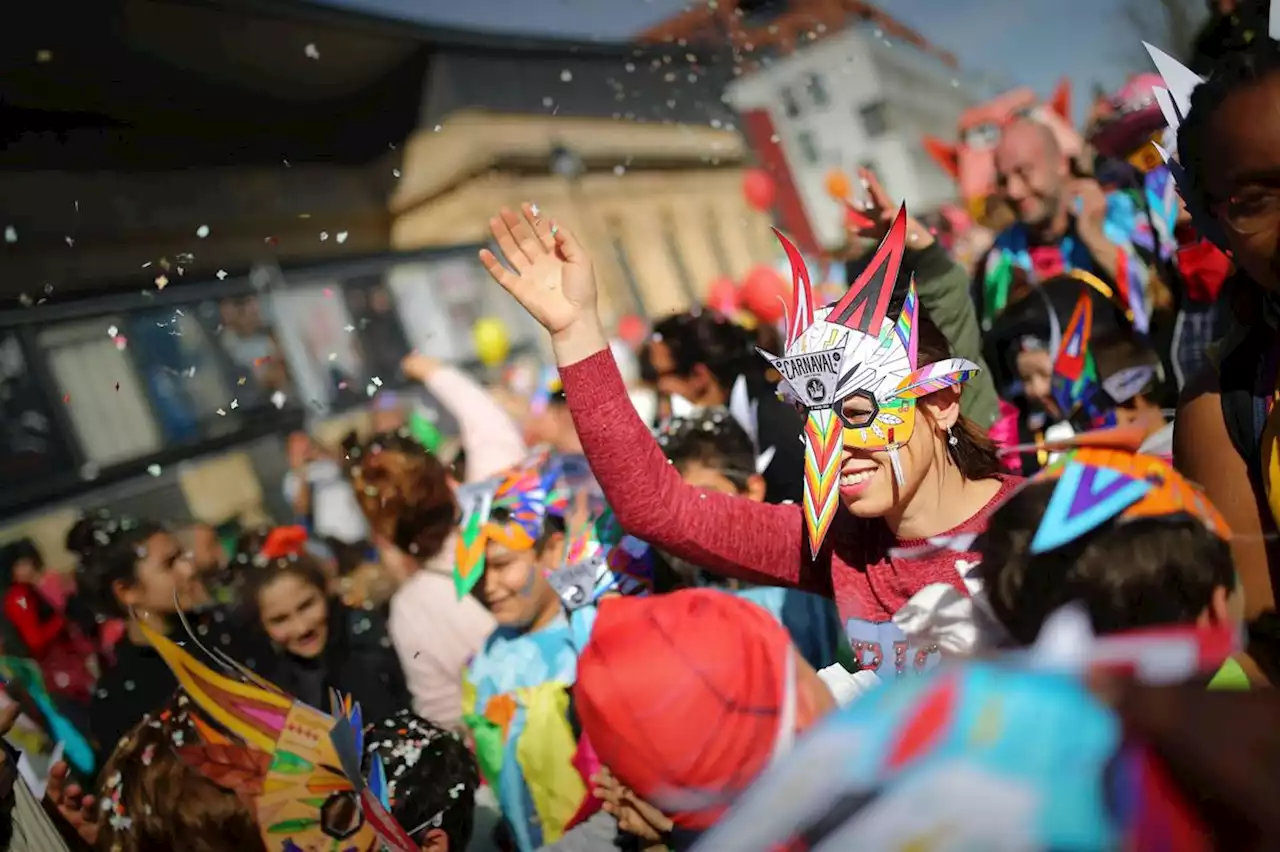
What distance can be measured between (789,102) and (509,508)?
5.40 meters

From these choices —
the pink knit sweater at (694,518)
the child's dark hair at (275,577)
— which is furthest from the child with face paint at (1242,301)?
the child's dark hair at (275,577)

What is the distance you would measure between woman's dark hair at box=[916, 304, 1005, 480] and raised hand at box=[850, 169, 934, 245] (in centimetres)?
68

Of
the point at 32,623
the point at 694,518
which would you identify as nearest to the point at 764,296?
the point at 694,518

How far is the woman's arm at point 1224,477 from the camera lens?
35.3 inches

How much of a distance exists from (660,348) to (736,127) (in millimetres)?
2277

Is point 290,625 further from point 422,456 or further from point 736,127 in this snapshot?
point 736,127

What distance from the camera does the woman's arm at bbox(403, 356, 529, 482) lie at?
311cm

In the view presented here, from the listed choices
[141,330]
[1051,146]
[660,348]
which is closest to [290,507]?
[141,330]

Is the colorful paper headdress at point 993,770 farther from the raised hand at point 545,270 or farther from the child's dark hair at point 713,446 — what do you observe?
the child's dark hair at point 713,446

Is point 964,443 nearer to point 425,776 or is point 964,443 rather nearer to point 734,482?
point 734,482

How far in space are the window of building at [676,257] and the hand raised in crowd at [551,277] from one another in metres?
8.36

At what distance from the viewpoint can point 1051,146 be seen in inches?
120

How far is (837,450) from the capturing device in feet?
4.23

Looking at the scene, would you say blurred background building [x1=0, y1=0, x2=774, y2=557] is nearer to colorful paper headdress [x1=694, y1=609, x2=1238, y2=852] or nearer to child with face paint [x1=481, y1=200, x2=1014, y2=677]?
child with face paint [x1=481, y1=200, x2=1014, y2=677]
